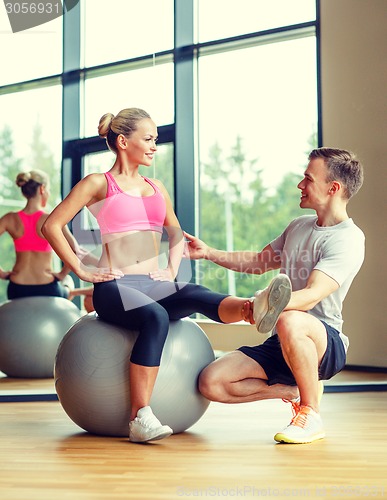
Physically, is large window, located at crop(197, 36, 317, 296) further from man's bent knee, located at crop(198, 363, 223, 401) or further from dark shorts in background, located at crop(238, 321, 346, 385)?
man's bent knee, located at crop(198, 363, 223, 401)

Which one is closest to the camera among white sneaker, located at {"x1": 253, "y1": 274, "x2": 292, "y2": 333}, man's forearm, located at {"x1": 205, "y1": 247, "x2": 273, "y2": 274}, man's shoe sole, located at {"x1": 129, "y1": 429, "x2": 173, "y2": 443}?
white sneaker, located at {"x1": 253, "y1": 274, "x2": 292, "y2": 333}

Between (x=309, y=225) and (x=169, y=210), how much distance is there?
20.9 inches

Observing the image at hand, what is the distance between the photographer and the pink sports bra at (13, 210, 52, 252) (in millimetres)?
4195

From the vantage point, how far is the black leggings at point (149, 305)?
2418mm

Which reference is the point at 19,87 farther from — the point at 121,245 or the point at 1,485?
the point at 1,485

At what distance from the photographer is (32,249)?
4.31 m

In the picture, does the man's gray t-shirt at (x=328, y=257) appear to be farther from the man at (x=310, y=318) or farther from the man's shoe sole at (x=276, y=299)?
the man's shoe sole at (x=276, y=299)

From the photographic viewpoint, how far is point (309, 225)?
8.80 ft

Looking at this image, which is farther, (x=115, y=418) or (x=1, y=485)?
(x=115, y=418)

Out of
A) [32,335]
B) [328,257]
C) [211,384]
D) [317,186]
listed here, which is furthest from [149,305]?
[32,335]

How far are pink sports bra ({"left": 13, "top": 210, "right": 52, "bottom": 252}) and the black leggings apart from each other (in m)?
1.73

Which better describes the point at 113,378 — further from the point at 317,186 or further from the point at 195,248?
the point at 317,186

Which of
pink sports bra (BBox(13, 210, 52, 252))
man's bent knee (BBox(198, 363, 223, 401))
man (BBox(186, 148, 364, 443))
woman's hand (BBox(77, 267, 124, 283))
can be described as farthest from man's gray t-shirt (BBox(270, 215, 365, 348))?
pink sports bra (BBox(13, 210, 52, 252))

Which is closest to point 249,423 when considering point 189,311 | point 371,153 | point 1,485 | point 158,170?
point 189,311
